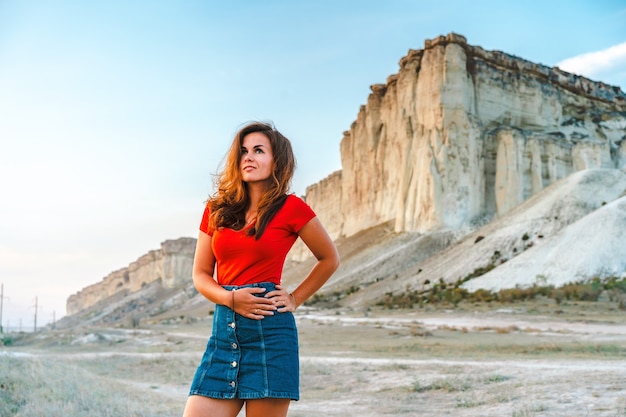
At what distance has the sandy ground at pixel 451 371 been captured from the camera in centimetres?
830

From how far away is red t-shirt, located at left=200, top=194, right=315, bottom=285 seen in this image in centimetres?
302

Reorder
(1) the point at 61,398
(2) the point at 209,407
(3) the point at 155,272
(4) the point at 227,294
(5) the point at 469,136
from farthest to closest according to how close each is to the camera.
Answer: (3) the point at 155,272 → (5) the point at 469,136 → (1) the point at 61,398 → (4) the point at 227,294 → (2) the point at 209,407

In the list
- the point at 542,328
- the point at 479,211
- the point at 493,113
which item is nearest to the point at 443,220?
the point at 479,211

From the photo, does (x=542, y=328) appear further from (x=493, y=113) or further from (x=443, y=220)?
(x=493, y=113)

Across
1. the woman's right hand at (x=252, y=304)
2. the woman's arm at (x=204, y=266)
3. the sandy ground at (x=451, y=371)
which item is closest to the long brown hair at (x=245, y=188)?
the woman's arm at (x=204, y=266)

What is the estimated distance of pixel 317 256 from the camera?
10.8 ft

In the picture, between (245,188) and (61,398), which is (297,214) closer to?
(245,188)

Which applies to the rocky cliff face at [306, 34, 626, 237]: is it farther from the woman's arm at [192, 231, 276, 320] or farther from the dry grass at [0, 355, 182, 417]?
the woman's arm at [192, 231, 276, 320]

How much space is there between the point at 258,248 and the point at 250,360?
497 millimetres

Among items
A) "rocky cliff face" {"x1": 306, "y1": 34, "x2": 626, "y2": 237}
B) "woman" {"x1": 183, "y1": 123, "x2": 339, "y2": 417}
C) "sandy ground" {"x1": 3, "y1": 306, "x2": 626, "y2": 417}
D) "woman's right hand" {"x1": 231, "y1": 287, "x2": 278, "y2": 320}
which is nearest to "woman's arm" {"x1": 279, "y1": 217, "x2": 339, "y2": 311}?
"woman" {"x1": 183, "y1": 123, "x2": 339, "y2": 417}

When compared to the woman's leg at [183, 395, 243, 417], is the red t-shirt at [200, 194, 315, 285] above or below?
above

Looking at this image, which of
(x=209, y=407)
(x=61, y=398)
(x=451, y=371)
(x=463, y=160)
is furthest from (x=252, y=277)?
(x=463, y=160)

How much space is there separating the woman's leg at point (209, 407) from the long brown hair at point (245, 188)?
0.74 m

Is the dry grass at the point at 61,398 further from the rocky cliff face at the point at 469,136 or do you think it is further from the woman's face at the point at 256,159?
the rocky cliff face at the point at 469,136
